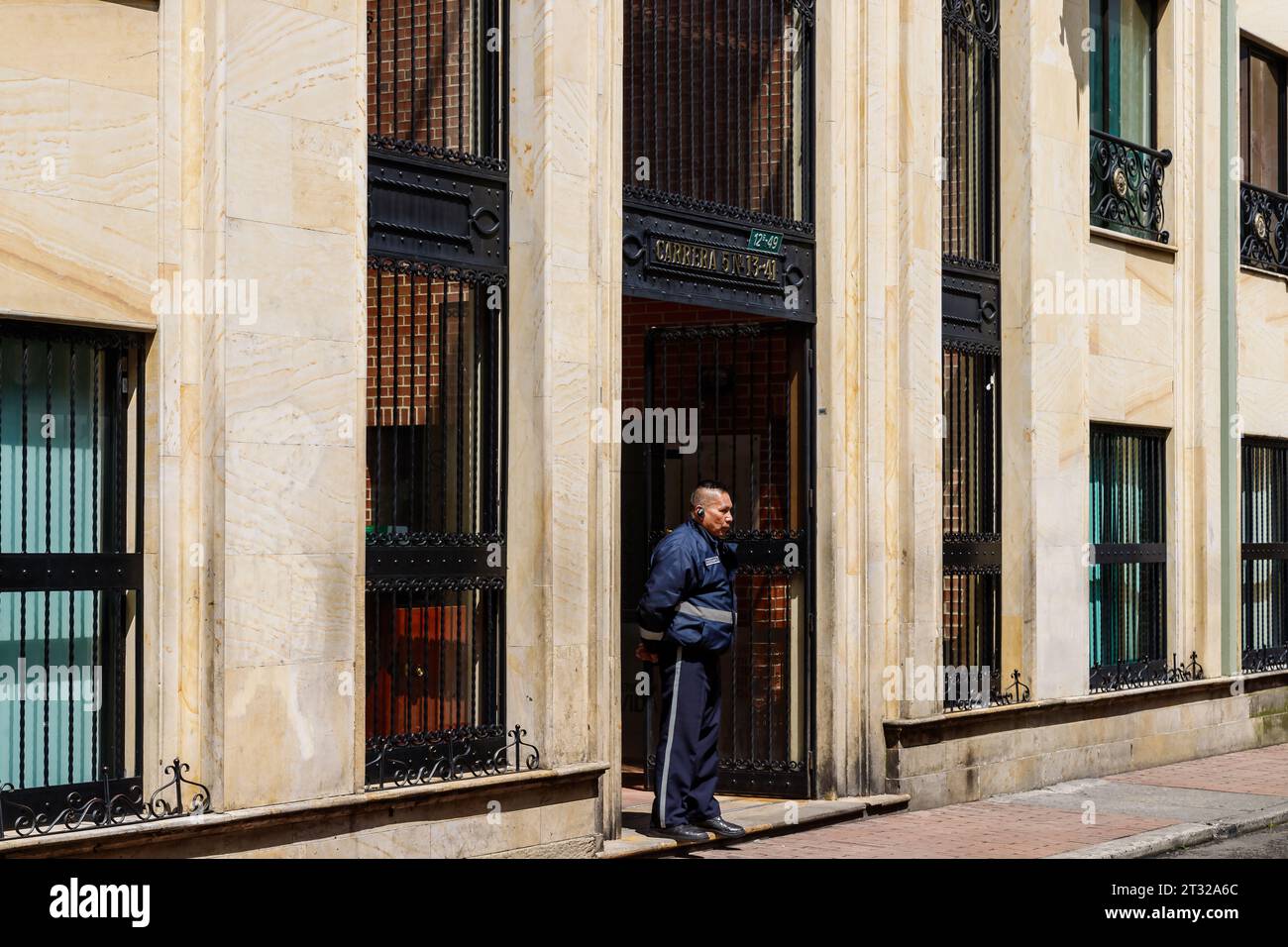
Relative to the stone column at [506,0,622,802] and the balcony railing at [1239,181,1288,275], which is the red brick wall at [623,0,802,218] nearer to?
the stone column at [506,0,622,802]

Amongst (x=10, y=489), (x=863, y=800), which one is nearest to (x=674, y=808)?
(x=863, y=800)

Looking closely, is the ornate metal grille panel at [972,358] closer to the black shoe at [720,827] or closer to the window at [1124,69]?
the window at [1124,69]

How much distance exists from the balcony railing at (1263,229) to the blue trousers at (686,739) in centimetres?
960

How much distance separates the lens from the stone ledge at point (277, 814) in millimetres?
7738

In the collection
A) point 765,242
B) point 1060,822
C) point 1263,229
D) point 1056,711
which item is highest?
point 1263,229

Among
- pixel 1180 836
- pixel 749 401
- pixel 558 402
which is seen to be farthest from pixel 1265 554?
pixel 558 402

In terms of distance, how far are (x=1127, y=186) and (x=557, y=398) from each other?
25.7 feet

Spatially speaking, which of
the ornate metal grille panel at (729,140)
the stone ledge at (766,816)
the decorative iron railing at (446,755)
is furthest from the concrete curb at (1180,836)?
the ornate metal grille panel at (729,140)

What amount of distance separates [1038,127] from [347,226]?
285 inches

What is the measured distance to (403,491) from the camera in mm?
9977

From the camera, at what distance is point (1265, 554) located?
18.6 metres

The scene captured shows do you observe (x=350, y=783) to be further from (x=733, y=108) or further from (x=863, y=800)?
(x=733, y=108)

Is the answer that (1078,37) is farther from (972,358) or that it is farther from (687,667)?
(687,667)

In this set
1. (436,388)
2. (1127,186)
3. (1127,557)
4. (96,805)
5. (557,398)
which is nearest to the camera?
(96,805)
